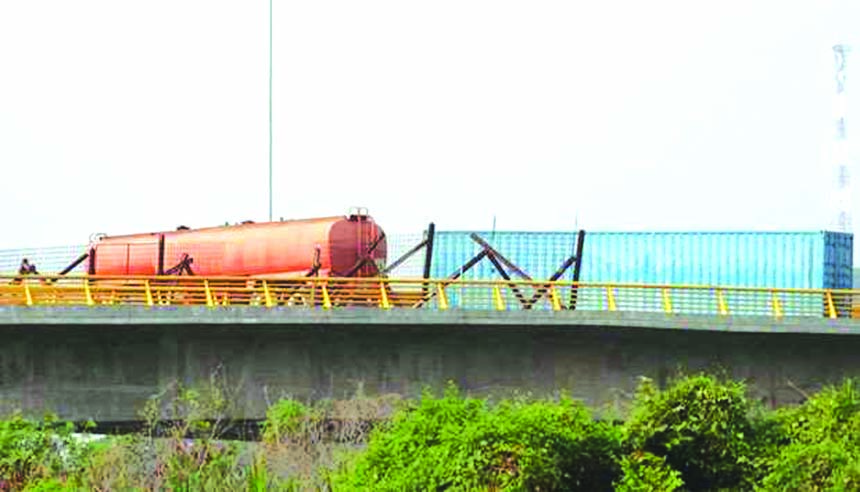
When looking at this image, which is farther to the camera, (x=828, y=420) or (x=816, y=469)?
(x=828, y=420)

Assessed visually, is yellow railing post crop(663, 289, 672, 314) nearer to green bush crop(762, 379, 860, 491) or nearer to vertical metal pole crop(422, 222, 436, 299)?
vertical metal pole crop(422, 222, 436, 299)

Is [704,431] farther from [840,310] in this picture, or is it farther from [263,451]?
[840,310]

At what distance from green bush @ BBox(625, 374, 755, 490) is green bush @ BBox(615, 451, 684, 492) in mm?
174

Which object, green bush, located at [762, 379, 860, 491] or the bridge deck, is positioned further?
the bridge deck

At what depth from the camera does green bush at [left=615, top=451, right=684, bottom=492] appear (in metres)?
15.1

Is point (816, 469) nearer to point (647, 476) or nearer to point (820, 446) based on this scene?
point (820, 446)

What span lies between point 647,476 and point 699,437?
85 centimetres

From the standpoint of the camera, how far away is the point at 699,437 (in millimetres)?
15602

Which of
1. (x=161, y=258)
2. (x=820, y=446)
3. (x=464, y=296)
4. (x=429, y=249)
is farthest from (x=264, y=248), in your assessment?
(x=820, y=446)

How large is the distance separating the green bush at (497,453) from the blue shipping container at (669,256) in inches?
930

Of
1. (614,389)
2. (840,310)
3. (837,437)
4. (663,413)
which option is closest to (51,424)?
(614,389)

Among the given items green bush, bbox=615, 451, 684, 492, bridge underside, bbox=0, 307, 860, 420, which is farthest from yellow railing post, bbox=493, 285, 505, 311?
green bush, bbox=615, 451, 684, 492

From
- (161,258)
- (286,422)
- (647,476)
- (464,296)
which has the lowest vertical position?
(286,422)

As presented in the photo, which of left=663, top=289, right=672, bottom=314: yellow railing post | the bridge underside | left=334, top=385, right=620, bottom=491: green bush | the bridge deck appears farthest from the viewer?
left=663, top=289, right=672, bottom=314: yellow railing post
